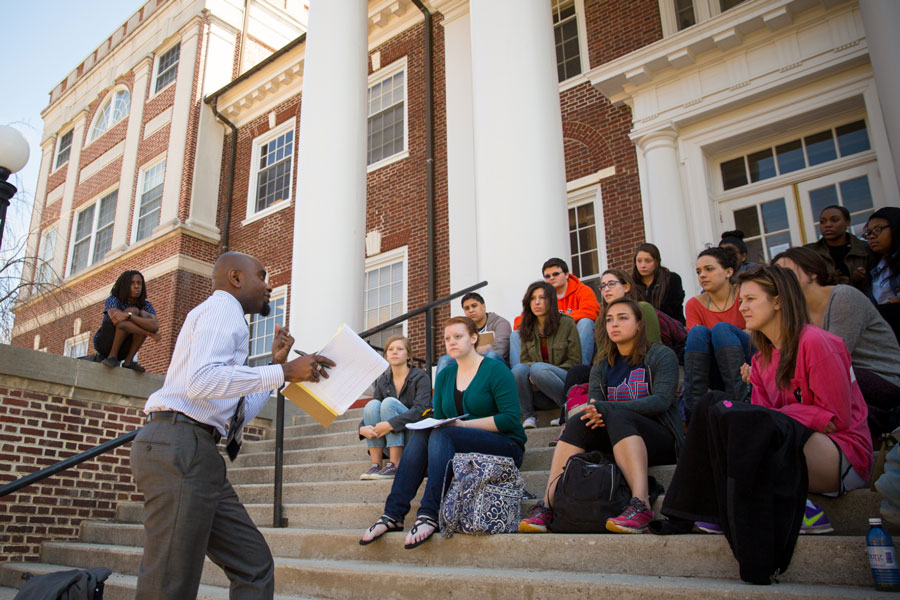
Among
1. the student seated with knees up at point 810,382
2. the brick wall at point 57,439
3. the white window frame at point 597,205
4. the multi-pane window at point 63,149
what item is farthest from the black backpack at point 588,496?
the multi-pane window at point 63,149

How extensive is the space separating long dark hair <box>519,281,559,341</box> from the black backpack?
89.1 inches

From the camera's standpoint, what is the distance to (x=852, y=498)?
9.77 ft

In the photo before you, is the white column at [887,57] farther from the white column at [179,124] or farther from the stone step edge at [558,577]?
the white column at [179,124]

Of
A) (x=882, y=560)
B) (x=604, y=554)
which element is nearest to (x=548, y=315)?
(x=604, y=554)

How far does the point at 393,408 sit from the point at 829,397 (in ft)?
11.3

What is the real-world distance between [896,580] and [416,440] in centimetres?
242

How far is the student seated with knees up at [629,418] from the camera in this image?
11.3 ft

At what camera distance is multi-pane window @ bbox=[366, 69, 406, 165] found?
44.7 feet

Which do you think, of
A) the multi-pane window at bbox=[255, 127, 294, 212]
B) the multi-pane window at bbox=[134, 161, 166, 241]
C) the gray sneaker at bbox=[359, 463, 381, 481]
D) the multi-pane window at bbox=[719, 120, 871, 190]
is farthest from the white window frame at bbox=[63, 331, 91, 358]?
the multi-pane window at bbox=[719, 120, 871, 190]

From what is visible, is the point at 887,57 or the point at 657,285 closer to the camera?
the point at 657,285

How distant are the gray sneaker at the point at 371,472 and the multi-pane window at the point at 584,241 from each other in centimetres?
590

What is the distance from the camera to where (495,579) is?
304cm

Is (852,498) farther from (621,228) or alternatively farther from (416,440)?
(621,228)

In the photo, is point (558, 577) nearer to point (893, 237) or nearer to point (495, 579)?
point (495, 579)
